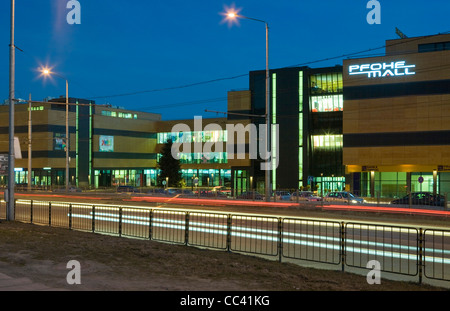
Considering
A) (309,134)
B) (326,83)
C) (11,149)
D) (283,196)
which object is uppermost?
(326,83)

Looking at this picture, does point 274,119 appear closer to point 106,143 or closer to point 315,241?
point 106,143

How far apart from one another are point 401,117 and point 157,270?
1929 inches

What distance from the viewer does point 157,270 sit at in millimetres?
9867

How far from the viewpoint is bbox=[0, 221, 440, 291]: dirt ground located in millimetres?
8472

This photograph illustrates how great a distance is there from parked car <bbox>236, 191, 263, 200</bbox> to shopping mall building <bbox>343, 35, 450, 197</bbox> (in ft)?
68.6

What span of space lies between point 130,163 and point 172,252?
78.4m

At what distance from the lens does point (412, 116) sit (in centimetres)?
5312

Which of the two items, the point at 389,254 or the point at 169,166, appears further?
the point at 169,166

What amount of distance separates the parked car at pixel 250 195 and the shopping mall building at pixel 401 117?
20907 millimetres

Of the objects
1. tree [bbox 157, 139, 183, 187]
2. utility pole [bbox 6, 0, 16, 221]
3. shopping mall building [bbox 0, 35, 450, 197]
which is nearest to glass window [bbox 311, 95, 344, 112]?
shopping mall building [bbox 0, 35, 450, 197]

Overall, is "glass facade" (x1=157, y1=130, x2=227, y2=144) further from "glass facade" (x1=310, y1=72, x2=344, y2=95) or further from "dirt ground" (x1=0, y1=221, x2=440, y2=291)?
"dirt ground" (x1=0, y1=221, x2=440, y2=291)

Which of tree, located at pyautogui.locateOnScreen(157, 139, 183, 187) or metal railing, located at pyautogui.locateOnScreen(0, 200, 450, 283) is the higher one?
tree, located at pyautogui.locateOnScreen(157, 139, 183, 187)

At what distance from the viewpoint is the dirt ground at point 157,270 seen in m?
8.47

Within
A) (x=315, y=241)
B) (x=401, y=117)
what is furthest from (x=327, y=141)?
(x=315, y=241)
